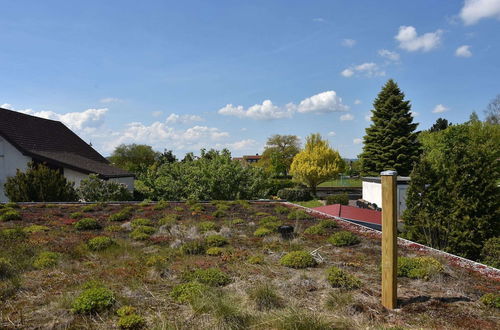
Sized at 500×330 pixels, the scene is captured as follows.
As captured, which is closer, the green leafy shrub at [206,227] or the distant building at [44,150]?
the green leafy shrub at [206,227]

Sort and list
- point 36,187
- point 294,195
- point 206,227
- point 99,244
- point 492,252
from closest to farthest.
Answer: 1. point 99,244
2. point 492,252
3. point 206,227
4. point 36,187
5. point 294,195

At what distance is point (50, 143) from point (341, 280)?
25947 mm

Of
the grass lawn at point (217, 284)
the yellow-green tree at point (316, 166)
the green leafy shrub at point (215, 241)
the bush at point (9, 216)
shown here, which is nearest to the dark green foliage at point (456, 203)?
the grass lawn at point (217, 284)

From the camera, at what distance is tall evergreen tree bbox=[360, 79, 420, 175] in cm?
3547

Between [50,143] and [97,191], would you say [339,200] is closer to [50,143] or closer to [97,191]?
[97,191]

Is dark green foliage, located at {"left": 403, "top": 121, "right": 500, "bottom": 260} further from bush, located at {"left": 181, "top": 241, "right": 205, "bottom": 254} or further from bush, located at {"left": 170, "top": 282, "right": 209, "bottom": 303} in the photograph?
bush, located at {"left": 170, "top": 282, "right": 209, "bottom": 303}

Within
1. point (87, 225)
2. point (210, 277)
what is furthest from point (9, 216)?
point (210, 277)

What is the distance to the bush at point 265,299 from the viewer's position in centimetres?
461

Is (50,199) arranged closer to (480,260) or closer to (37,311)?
(37,311)

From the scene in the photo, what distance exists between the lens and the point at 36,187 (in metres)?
16.8

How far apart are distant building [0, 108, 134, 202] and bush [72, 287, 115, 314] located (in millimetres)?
16991

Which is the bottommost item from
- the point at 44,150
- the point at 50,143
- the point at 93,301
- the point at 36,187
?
the point at 93,301

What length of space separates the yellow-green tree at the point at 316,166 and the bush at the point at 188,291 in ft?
94.8

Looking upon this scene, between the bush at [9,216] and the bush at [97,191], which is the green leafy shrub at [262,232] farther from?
the bush at [97,191]
